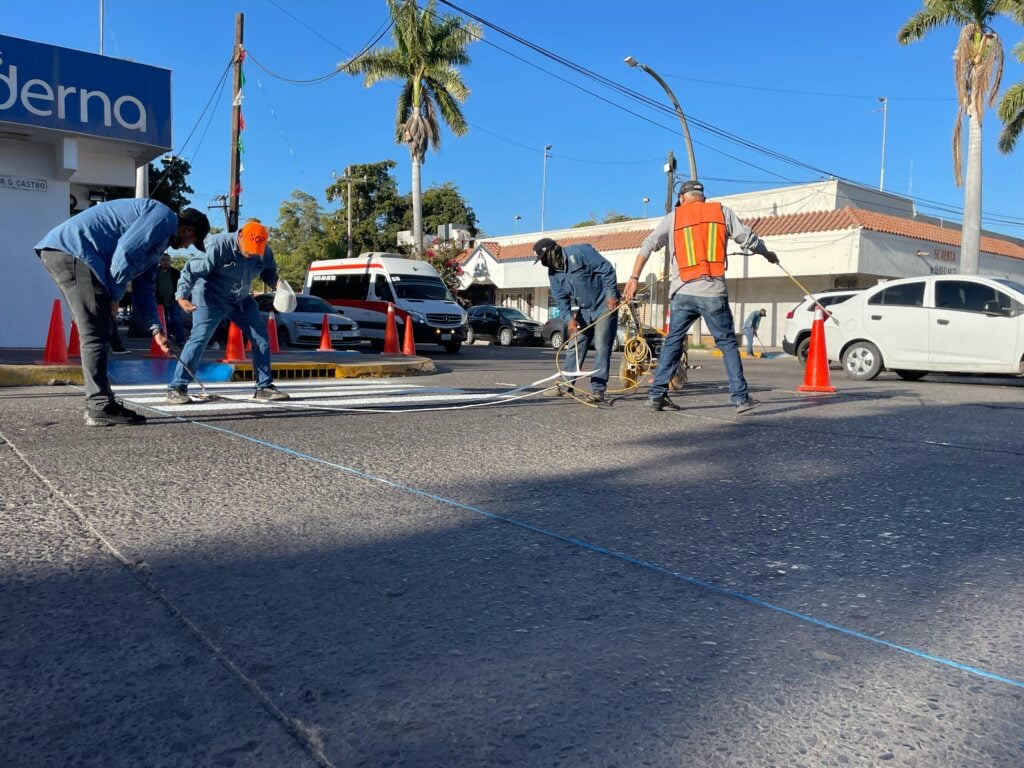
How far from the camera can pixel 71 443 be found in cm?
551

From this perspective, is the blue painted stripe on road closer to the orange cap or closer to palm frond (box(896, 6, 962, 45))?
the orange cap

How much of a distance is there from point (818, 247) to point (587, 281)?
68.5 ft

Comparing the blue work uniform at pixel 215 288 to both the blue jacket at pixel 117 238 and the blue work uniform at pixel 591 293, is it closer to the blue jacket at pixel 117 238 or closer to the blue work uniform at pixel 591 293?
the blue jacket at pixel 117 238

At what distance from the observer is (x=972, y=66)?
22.7 m

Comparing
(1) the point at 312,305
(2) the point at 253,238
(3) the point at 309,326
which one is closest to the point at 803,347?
(3) the point at 309,326

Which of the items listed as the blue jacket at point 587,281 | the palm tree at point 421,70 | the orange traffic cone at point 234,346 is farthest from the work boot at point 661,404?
the palm tree at point 421,70

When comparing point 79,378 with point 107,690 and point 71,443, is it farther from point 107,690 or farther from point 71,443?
point 107,690

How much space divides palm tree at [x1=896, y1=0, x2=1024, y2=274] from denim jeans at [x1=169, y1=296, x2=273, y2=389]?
2063 cm

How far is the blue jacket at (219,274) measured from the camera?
709 cm

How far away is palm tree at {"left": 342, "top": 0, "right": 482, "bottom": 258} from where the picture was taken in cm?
3169

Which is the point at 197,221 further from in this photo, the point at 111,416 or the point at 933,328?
the point at 933,328

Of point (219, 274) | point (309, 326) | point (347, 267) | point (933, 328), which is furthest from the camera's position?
point (347, 267)

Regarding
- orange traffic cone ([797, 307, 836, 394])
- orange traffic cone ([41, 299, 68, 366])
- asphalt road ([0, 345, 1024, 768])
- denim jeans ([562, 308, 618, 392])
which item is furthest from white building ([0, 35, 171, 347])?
orange traffic cone ([797, 307, 836, 394])

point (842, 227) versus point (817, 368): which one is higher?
point (842, 227)
